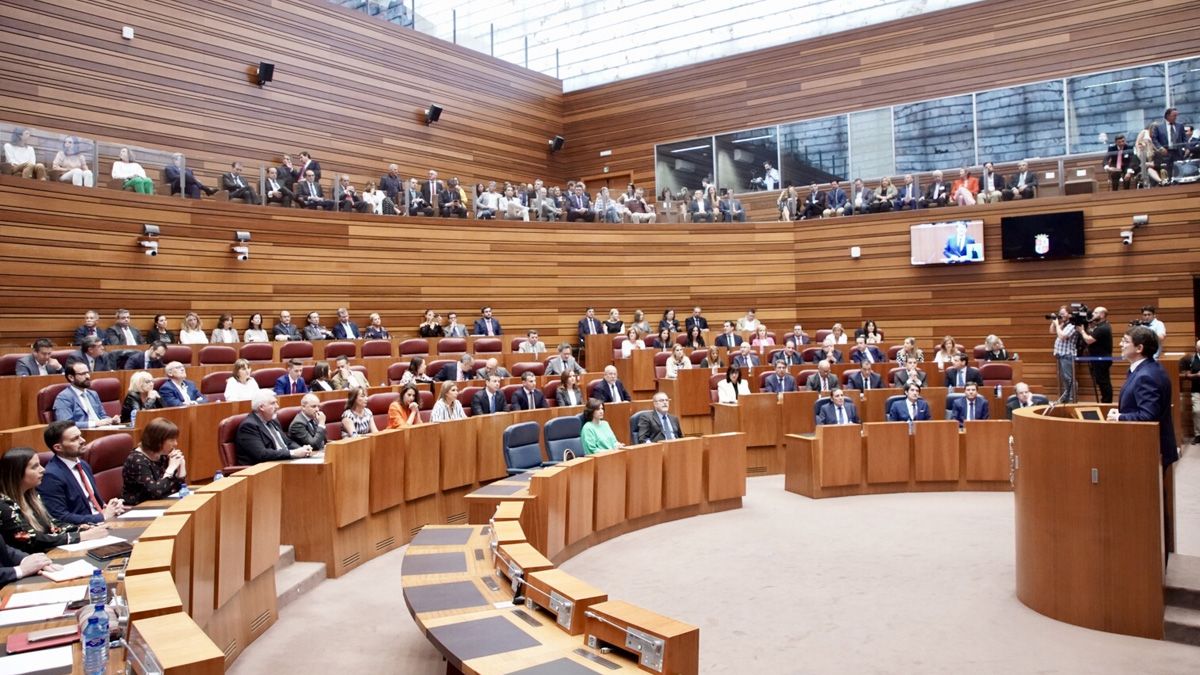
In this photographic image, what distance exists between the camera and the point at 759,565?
527cm

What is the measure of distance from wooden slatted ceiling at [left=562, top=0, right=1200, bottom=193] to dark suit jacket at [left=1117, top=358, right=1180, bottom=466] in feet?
32.1

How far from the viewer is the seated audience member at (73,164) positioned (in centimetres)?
841

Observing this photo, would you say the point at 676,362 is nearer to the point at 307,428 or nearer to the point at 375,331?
the point at 375,331

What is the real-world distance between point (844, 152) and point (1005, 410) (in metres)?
6.56

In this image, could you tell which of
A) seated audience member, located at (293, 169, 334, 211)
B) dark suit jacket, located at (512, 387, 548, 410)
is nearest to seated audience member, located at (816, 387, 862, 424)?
dark suit jacket, located at (512, 387, 548, 410)

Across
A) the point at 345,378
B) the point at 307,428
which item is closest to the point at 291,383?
the point at 345,378

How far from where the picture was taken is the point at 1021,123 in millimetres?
12523

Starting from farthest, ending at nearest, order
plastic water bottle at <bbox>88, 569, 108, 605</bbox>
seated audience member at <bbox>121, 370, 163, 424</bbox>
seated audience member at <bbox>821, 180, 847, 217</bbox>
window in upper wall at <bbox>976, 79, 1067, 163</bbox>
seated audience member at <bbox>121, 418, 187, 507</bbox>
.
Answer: seated audience member at <bbox>821, 180, 847, 217</bbox>, window in upper wall at <bbox>976, 79, 1067, 163</bbox>, seated audience member at <bbox>121, 370, 163, 424</bbox>, seated audience member at <bbox>121, 418, 187, 507</bbox>, plastic water bottle at <bbox>88, 569, 108, 605</bbox>

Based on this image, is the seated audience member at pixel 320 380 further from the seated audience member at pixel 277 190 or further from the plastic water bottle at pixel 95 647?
the plastic water bottle at pixel 95 647

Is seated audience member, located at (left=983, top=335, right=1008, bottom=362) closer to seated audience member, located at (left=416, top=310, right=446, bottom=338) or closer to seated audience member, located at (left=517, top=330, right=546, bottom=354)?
seated audience member, located at (left=517, top=330, right=546, bottom=354)

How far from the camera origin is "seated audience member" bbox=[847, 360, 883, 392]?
9242mm

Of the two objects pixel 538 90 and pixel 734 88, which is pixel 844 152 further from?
pixel 538 90

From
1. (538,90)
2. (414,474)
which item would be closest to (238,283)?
(414,474)

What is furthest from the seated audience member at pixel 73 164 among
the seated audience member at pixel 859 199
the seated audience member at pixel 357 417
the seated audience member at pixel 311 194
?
the seated audience member at pixel 859 199
